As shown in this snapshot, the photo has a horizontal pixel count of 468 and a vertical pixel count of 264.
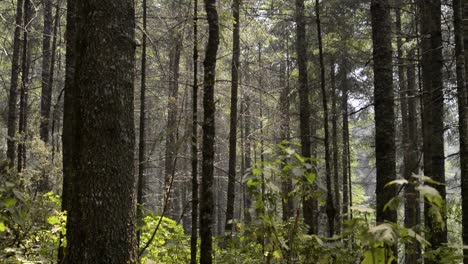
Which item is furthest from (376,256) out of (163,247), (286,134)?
(286,134)

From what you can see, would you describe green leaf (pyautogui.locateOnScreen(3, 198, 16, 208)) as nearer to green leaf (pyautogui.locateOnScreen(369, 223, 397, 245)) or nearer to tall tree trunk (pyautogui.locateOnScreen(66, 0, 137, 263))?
tall tree trunk (pyautogui.locateOnScreen(66, 0, 137, 263))

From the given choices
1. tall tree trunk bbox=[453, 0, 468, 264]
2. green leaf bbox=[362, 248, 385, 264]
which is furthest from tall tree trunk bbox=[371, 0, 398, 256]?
green leaf bbox=[362, 248, 385, 264]

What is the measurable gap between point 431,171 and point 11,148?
9997 mm

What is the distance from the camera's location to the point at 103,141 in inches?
127

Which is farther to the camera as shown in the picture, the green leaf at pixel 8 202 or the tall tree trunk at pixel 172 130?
the tall tree trunk at pixel 172 130

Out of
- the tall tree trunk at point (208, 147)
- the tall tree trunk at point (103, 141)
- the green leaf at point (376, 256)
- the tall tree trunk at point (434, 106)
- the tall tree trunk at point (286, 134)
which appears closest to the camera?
the green leaf at point (376, 256)

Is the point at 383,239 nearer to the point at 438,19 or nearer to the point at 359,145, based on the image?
the point at 438,19

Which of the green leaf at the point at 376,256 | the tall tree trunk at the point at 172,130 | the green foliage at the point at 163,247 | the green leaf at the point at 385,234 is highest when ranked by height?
the tall tree trunk at the point at 172,130

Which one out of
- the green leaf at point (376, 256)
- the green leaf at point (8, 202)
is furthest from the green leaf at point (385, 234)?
the green leaf at point (8, 202)

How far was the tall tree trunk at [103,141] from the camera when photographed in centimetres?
314

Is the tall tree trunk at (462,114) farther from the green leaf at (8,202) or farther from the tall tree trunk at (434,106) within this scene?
the green leaf at (8,202)

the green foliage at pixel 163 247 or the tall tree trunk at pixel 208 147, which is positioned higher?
the tall tree trunk at pixel 208 147

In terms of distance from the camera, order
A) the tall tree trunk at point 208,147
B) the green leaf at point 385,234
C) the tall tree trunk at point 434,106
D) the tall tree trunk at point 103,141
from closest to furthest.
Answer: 1. the green leaf at point 385,234
2. the tall tree trunk at point 103,141
3. the tall tree trunk at point 208,147
4. the tall tree trunk at point 434,106

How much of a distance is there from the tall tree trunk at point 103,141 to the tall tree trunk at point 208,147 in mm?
2898
